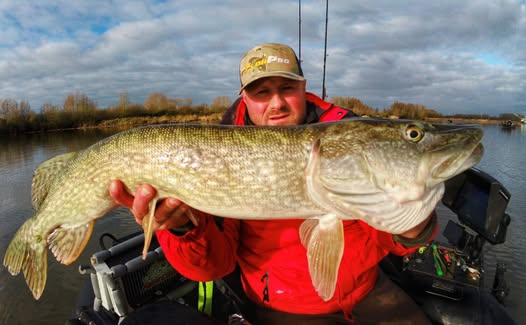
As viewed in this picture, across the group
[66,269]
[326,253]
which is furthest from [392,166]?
[66,269]

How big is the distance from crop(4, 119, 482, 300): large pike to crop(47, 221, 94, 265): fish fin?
0.23 m

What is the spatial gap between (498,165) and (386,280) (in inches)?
403

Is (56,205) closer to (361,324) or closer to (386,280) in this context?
(361,324)

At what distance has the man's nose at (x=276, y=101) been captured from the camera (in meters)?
2.12

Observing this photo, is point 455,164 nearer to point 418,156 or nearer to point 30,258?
point 418,156

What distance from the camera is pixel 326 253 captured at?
1.41 metres

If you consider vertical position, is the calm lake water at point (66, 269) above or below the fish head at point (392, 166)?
below

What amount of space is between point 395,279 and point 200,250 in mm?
1531

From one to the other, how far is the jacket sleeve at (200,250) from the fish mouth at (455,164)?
114cm

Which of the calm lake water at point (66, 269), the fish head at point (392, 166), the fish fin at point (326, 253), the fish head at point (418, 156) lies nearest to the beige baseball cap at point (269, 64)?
the fish head at point (392, 166)

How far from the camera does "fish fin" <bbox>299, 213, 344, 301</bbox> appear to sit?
4.58 feet

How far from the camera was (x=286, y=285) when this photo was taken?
5.84 feet

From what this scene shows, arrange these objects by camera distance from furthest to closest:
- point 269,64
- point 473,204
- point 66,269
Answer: point 66,269 → point 473,204 → point 269,64

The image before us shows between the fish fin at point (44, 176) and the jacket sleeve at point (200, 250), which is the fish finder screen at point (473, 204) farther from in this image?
the fish fin at point (44, 176)
